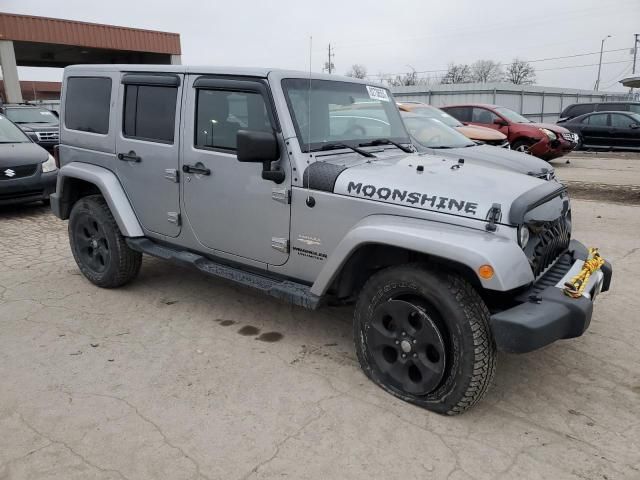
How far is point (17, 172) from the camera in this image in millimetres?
7754

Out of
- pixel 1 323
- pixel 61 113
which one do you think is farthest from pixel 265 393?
pixel 61 113

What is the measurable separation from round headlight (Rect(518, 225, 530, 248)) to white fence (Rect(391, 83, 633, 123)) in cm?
2311

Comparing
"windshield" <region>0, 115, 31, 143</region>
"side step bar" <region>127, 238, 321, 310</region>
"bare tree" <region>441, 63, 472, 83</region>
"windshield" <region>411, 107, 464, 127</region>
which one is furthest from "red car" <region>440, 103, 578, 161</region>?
"bare tree" <region>441, 63, 472, 83</region>

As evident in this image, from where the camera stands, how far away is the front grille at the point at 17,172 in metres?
7.60

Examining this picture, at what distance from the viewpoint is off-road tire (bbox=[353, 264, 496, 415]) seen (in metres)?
2.70

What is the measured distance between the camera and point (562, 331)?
266 cm

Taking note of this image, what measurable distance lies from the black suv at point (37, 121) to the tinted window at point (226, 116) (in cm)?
955

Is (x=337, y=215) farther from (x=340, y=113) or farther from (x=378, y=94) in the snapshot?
(x=378, y=94)

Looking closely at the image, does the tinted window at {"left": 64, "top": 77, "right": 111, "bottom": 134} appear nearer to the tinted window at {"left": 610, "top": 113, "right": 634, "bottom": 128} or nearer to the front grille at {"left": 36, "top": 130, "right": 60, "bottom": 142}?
the front grille at {"left": 36, "top": 130, "right": 60, "bottom": 142}

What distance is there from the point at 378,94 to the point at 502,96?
978 inches

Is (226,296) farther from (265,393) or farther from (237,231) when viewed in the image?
(265,393)

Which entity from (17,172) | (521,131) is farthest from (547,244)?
(521,131)

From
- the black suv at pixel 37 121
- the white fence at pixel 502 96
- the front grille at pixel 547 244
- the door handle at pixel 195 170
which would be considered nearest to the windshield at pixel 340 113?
the door handle at pixel 195 170

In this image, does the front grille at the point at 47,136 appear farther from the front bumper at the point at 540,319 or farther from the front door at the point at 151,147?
the front bumper at the point at 540,319
